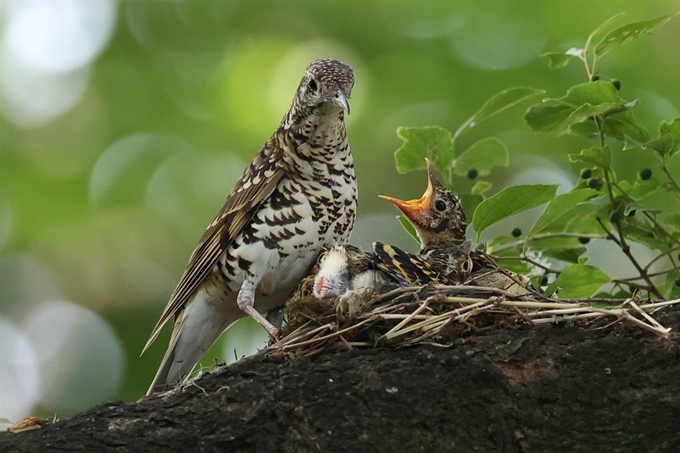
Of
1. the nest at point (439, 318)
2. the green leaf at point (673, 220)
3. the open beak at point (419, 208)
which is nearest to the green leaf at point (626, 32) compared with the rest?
the green leaf at point (673, 220)

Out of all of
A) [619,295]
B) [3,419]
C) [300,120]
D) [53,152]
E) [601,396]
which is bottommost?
[601,396]

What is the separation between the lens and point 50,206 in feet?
23.3

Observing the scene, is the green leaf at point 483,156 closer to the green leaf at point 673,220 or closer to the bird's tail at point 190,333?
the green leaf at point 673,220

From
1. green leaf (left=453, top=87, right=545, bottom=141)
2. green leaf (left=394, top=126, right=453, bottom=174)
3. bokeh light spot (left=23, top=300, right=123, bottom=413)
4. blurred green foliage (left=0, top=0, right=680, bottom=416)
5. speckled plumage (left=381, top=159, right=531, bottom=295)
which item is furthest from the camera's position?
bokeh light spot (left=23, top=300, right=123, bottom=413)

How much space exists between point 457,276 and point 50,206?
396 cm

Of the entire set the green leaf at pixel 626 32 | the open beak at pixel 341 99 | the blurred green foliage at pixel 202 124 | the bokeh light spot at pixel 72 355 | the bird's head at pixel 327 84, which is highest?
the blurred green foliage at pixel 202 124

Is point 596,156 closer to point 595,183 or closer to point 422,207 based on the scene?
point 595,183

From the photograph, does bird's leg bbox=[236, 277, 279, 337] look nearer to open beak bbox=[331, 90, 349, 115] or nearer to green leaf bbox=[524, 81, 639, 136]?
open beak bbox=[331, 90, 349, 115]

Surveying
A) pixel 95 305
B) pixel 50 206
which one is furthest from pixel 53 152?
pixel 95 305

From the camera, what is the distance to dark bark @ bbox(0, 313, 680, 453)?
272 cm

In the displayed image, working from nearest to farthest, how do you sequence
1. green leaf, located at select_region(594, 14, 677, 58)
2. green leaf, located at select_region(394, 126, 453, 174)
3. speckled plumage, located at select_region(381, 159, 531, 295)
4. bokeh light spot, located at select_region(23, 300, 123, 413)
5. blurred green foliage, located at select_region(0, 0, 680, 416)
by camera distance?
green leaf, located at select_region(594, 14, 677, 58), green leaf, located at select_region(394, 126, 453, 174), speckled plumage, located at select_region(381, 159, 531, 295), blurred green foliage, located at select_region(0, 0, 680, 416), bokeh light spot, located at select_region(23, 300, 123, 413)

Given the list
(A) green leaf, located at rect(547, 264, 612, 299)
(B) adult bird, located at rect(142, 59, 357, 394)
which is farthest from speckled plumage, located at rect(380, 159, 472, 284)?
(A) green leaf, located at rect(547, 264, 612, 299)

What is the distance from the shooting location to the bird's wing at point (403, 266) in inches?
157

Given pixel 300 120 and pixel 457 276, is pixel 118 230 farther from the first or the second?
pixel 457 276
